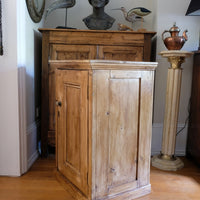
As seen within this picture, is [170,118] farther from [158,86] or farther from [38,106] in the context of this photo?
[38,106]

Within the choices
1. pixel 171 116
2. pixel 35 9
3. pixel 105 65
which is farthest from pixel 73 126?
pixel 35 9

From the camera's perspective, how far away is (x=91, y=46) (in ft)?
7.55

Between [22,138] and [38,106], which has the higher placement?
[38,106]

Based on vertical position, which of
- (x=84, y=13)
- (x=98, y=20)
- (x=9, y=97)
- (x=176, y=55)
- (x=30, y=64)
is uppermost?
(x=84, y=13)

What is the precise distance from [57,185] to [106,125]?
78cm

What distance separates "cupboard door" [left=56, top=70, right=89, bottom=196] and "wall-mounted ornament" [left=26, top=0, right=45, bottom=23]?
0.86 metres

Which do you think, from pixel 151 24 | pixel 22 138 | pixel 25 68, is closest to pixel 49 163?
pixel 22 138

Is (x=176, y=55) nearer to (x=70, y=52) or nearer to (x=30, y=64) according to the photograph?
(x=70, y=52)

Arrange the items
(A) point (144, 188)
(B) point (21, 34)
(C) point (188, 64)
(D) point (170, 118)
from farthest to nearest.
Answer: (C) point (188, 64)
(D) point (170, 118)
(B) point (21, 34)
(A) point (144, 188)

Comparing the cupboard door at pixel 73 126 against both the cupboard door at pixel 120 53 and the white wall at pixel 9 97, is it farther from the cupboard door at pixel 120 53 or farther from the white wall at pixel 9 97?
the cupboard door at pixel 120 53

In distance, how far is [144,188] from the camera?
5.76 ft

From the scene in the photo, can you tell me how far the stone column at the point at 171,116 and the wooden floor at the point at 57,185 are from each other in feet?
0.29

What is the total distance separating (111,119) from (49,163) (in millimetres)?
1130

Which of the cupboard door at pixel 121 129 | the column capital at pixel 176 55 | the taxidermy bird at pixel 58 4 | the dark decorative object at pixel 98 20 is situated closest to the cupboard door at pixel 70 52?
the dark decorative object at pixel 98 20
